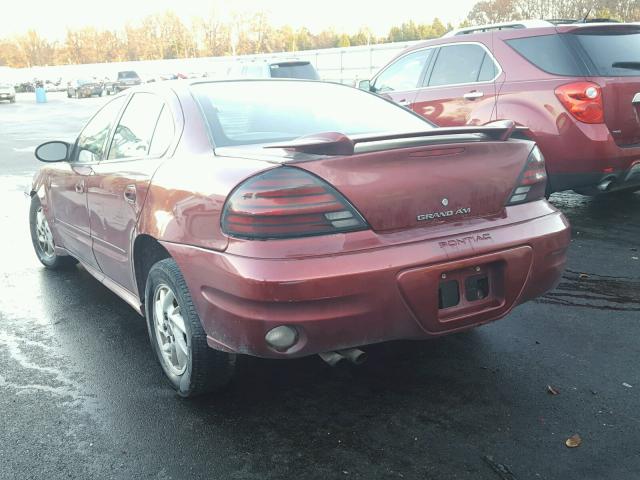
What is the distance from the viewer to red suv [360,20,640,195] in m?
5.60

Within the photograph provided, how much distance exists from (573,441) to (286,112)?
213 cm

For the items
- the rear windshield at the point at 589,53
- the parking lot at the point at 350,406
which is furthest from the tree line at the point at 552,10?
the parking lot at the point at 350,406

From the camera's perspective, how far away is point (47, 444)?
279 centimetres

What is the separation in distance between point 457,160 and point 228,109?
1259mm

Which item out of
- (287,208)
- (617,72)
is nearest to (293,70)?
(617,72)

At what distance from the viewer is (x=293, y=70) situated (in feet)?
55.9

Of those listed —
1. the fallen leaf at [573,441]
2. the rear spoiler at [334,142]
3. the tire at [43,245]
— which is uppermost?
the rear spoiler at [334,142]

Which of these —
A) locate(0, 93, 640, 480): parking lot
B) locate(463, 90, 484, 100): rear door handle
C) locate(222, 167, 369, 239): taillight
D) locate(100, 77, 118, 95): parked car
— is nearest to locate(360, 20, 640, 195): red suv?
locate(463, 90, 484, 100): rear door handle

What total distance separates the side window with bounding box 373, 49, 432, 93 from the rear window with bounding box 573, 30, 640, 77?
6.22ft

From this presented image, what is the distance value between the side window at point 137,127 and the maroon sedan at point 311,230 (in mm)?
40

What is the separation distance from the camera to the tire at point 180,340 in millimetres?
2910

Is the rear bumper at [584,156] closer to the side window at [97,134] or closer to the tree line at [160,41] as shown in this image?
the side window at [97,134]

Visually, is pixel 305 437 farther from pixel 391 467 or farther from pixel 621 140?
pixel 621 140

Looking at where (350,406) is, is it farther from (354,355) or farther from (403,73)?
(403,73)
